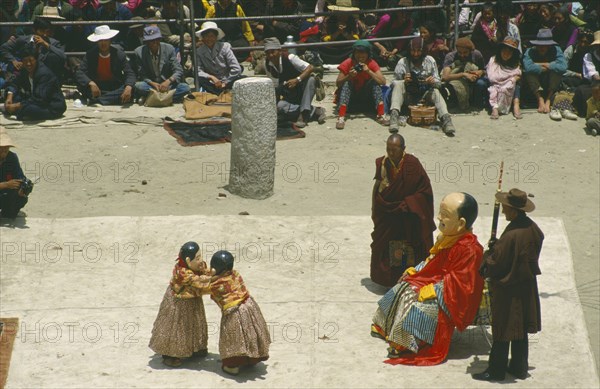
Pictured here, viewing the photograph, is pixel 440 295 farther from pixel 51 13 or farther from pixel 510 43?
pixel 51 13

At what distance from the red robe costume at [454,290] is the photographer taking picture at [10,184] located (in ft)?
14.9

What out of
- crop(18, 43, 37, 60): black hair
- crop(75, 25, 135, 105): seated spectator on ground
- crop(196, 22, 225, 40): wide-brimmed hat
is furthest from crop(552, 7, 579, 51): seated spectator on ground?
crop(18, 43, 37, 60): black hair

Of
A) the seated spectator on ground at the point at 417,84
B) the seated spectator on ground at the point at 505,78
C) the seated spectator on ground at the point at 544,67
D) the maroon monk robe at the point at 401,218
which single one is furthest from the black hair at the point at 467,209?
the seated spectator on ground at the point at 544,67

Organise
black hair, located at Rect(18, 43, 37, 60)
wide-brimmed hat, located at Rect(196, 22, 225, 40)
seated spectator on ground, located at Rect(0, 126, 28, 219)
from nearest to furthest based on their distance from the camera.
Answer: seated spectator on ground, located at Rect(0, 126, 28, 219) < black hair, located at Rect(18, 43, 37, 60) < wide-brimmed hat, located at Rect(196, 22, 225, 40)

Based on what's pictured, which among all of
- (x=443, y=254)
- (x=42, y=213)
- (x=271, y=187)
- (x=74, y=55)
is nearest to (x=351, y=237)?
(x=271, y=187)

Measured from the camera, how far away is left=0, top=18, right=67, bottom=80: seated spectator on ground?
1551cm

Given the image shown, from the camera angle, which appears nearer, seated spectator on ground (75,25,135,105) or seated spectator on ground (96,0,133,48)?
seated spectator on ground (75,25,135,105)

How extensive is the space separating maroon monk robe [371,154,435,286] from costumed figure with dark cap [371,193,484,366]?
87 cm

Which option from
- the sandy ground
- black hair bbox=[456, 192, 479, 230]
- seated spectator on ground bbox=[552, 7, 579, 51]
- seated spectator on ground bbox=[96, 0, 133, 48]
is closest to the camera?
black hair bbox=[456, 192, 479, 230]

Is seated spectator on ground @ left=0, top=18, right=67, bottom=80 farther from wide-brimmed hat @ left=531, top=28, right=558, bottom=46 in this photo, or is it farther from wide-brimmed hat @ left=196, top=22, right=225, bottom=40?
wide-brimmed hat @ left=531, top=28, right=558, bottom=46

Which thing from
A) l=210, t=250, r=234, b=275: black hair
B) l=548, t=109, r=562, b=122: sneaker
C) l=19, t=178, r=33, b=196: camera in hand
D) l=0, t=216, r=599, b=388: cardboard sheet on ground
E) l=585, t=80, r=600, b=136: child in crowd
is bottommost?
l=0, t=216, r=599, b=388: cardboard sheet on ground

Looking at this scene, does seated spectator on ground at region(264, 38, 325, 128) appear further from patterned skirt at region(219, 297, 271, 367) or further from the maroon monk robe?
patterned skirt at region(219, 297, 271, 367)

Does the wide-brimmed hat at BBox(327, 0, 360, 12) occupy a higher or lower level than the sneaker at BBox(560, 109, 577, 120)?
higher

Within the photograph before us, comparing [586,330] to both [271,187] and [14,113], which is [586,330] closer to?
[271,187]
